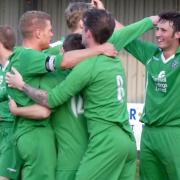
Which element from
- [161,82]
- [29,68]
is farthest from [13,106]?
[161,82]

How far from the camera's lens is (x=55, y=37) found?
11875mm

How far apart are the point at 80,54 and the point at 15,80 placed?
55 centimetres

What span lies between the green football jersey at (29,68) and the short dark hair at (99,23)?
318 millimetres

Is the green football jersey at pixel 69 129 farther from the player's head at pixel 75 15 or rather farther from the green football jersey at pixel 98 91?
the player's head at pixel 75 15

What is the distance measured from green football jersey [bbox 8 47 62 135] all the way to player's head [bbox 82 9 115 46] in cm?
29

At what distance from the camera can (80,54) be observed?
5.48 meters

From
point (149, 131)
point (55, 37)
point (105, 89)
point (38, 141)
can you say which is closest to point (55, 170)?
point (38, 141)

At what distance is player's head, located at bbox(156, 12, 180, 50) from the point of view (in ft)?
20.7

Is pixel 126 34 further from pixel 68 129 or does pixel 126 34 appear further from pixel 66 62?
pixel 68 129

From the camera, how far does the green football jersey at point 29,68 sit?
551 cm

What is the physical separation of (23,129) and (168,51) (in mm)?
1520

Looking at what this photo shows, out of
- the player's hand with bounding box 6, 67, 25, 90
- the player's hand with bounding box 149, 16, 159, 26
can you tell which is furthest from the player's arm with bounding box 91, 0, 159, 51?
the player's hand with bounding box 6, 67, 25, 90

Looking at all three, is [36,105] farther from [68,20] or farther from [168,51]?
[168,51]

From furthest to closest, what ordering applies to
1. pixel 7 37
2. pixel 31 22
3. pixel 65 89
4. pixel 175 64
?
pixel 7 37
pixel 175 64
pixel 31 22
pixel 65 89
